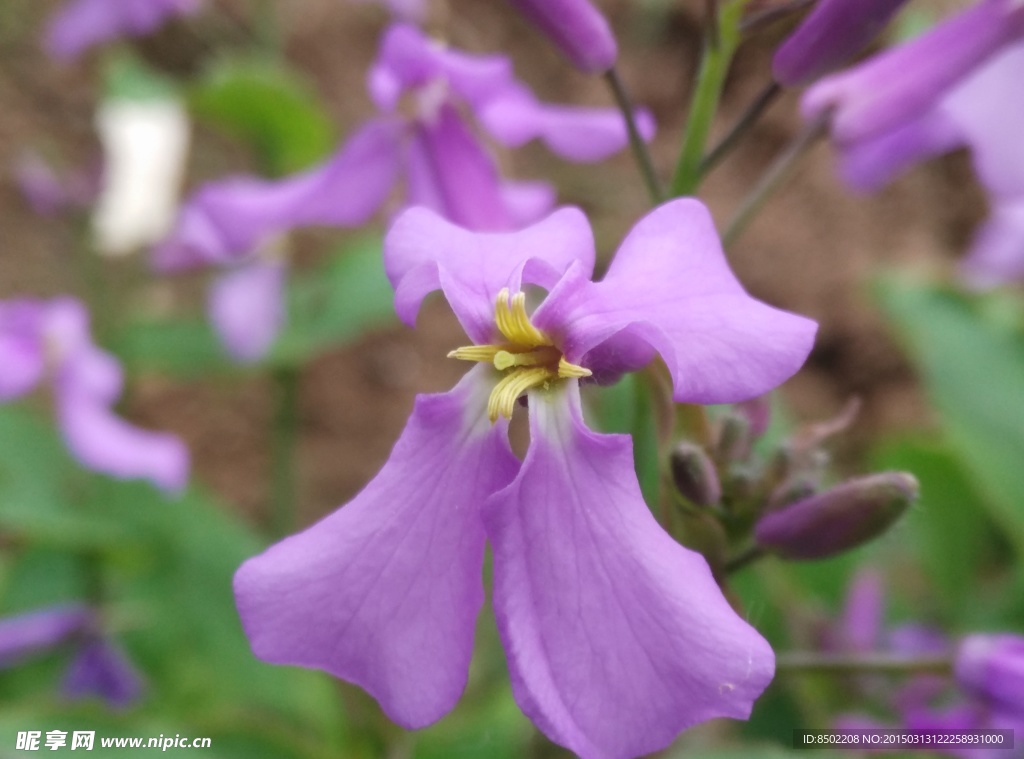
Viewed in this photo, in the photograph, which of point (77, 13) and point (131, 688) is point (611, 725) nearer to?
point (131, 688)

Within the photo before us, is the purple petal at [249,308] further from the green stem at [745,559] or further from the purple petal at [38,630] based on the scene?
the green stem at [745,559]

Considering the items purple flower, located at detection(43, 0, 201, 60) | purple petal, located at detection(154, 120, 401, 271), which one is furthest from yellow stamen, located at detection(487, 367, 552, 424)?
purple flower, located at detection(43, 0, 201, 60)

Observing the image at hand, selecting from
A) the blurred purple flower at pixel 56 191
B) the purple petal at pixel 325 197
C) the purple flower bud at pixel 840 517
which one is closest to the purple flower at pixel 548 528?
the purple flower bud at pixel 840 517

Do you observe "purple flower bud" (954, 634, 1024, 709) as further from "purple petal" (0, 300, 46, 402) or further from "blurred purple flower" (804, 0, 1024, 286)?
"purple petal" (0, 300, 46, 402)

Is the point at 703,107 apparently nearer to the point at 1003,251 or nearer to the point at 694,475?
the point at 694,475

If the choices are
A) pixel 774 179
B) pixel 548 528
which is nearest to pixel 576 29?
pixel 774 179

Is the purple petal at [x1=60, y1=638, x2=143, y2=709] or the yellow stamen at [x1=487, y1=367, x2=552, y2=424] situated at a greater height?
the yellow stamen at [x1=487, y1=367, x2=552, y2=424]
